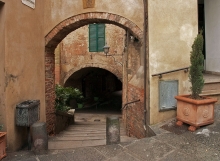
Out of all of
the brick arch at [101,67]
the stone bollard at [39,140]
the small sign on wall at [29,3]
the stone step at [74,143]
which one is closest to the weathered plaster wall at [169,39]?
the stone step at [74,143]

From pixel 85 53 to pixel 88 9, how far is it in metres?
7.28

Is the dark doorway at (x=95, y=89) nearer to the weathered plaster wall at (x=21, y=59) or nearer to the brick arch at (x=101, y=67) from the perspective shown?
the brick arch at (x=101, y=67)

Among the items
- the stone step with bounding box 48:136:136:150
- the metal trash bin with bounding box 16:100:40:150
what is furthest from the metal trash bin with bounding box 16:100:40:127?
the stone step with bounding box 48:136:136:150

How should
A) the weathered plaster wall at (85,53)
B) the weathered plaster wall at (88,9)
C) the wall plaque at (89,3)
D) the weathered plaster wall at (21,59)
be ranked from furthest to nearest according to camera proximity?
1. the weathered plaster wall at (85,53)
2. the wall plaque at (89,3)
3. the weathered plaster wall at (88,9)
4. the weathered plaster wall at (21,59)

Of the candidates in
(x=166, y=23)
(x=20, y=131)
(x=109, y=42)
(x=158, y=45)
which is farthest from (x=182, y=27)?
(x=109, y=42)

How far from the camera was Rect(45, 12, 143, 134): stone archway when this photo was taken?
5070 mm

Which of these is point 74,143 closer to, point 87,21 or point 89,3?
point 87,21

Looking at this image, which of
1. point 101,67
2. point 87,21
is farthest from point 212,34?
point 101,67

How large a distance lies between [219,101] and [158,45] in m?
2.08

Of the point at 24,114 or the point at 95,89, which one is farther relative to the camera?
the point at 95,89

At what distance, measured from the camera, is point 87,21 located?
5.45 meters

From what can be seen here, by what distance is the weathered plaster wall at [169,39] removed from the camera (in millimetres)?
4395

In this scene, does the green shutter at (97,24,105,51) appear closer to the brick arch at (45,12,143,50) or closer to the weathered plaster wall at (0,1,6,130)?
the brick arch at (45,12,143,50)

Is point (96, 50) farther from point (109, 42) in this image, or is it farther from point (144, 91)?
point (144, 91)
